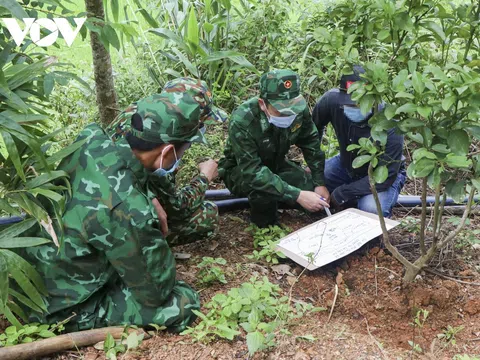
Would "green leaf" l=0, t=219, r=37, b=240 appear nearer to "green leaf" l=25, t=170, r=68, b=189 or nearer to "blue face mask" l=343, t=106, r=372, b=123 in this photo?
"green leaf" l=25, t=170, r=68, b=189

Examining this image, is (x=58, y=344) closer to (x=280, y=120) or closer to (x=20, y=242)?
(x=20, y=242)

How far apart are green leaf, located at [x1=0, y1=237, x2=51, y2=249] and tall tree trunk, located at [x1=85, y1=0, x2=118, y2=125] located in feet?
5.12

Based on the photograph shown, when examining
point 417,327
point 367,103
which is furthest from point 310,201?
point 367,103

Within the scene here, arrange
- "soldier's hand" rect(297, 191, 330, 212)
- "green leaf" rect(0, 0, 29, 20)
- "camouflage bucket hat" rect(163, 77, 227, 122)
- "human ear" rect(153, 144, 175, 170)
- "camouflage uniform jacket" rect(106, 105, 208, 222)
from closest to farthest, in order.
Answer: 1. "green leaf" rect(0, 0, 29, 20)
2. "human ear" rect(153, 144, 175, 170)
3. "camouflage bucket hat" rect(163, 77, 227, 122)
4. "camouflage uniform jacket" rect(106, 105, 208, 222)
5. "soldier's hand" rect(297, 191, 330, 212)

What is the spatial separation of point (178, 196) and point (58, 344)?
111cm

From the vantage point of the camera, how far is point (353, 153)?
3.41 m

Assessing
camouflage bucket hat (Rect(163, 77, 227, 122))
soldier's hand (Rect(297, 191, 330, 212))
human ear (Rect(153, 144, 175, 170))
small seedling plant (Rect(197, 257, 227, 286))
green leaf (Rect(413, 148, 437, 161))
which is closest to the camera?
green leaf (Rect(413, 148, 437, 161))

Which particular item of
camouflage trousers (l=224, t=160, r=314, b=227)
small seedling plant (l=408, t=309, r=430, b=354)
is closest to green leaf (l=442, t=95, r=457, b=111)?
small seedling plant (l=408, t=309, r=430, b=354)

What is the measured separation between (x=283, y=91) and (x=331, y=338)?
1423 millimetres

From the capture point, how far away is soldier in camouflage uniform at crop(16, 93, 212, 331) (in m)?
2.10

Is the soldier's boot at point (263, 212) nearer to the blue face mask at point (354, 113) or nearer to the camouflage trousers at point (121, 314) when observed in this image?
the blue face mask at point (354, 113)

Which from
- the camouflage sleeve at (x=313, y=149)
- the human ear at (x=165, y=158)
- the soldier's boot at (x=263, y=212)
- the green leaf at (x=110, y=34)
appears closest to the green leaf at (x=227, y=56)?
the camouflage sleeve at (x=313, y=149)

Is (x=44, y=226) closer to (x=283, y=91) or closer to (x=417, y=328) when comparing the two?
(x=283, y=91)

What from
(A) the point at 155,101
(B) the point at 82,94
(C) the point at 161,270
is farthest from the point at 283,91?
(B) the point at 82,94
